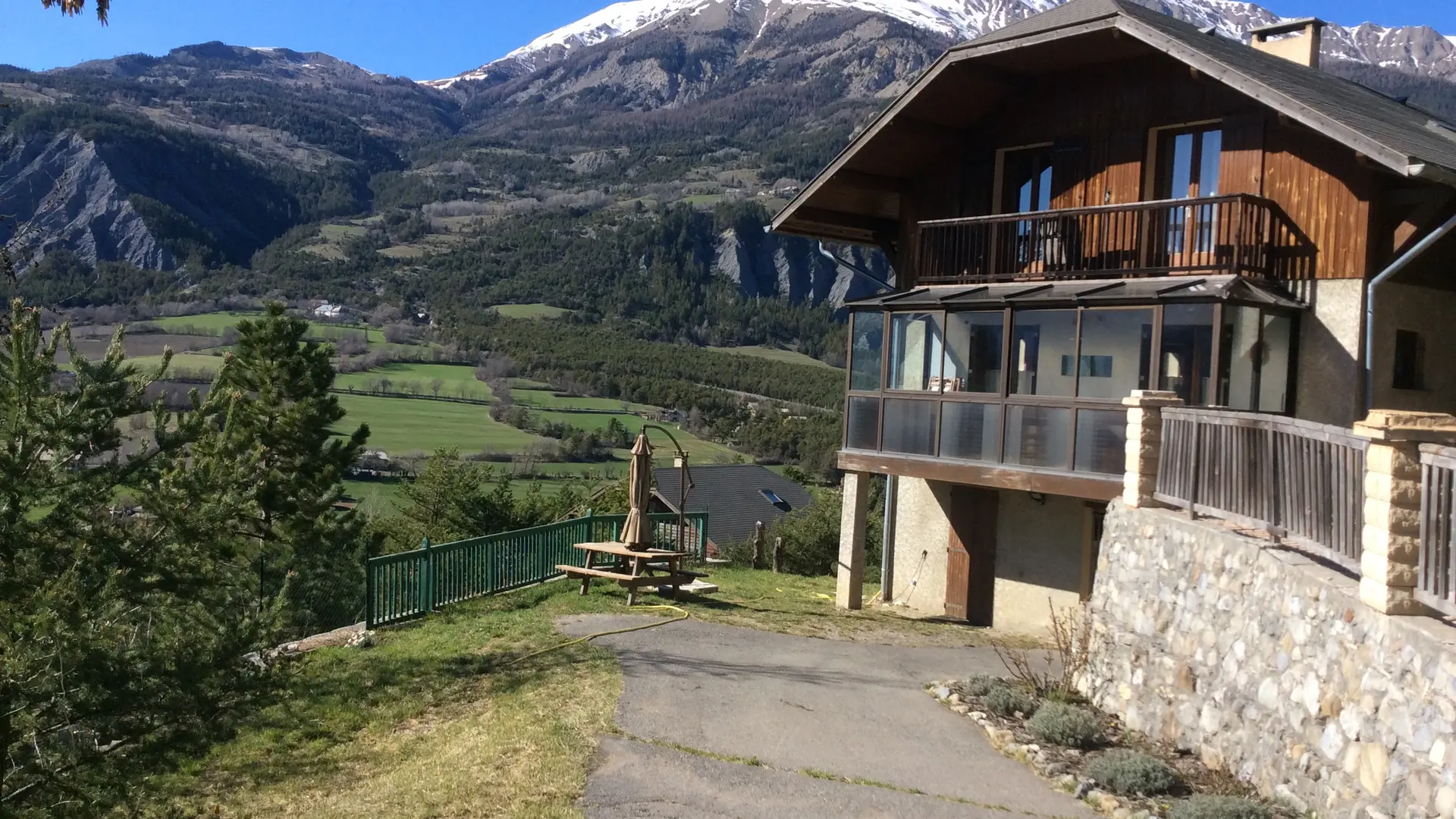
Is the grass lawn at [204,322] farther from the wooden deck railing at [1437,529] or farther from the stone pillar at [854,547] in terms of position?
the wooden deck railing at [1437,529]

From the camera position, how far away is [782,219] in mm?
18484

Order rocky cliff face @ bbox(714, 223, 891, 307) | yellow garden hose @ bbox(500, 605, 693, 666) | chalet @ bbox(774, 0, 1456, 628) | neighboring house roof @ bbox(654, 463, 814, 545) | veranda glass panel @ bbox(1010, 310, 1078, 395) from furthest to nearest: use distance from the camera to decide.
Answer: rocky cliff face @ bbox(714, 223, 891, 307) → neighboring house roof @ bbox(654, 463, 814, 545) → veranda glass panel @ bbox(1010, 310, 1078, 395) → chalet @ bbox(774, 0, 1456, 628) → yellow garden hose @ bbox(500, 605, 693, 666)

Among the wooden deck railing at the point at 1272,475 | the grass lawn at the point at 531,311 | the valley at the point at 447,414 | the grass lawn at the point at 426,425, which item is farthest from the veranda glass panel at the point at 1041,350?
the grass lawn at the point at 531,311

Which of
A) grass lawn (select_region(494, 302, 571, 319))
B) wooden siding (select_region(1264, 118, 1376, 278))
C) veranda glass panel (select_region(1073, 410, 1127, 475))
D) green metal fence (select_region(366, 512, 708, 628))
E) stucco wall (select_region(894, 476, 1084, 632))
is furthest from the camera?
grass lawn (select_region(494, 302, 571, 319))

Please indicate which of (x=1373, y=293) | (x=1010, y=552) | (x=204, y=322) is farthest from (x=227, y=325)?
(x=1373, y=293)

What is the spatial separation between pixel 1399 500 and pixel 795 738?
5.21 m

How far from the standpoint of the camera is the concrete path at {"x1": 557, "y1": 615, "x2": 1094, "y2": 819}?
26.1 feet

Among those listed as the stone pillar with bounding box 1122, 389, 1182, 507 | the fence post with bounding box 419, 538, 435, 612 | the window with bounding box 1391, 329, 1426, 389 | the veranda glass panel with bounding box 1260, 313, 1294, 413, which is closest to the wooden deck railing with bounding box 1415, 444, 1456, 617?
the stone pillar with bounding box 1122, 389, 1182, 507

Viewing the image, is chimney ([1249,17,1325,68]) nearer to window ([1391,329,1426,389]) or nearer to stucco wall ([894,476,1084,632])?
window ([1391,329,1426,389])

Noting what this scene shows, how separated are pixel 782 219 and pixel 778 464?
55102 millimetres

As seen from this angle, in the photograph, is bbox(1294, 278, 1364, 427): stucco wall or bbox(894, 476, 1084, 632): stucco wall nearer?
bbox(1294, 278, 1364, 427): stucco wall

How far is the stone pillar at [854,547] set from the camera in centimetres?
1688

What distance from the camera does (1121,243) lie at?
1428 centimetres

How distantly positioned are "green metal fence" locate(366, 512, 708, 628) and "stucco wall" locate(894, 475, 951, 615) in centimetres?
542
